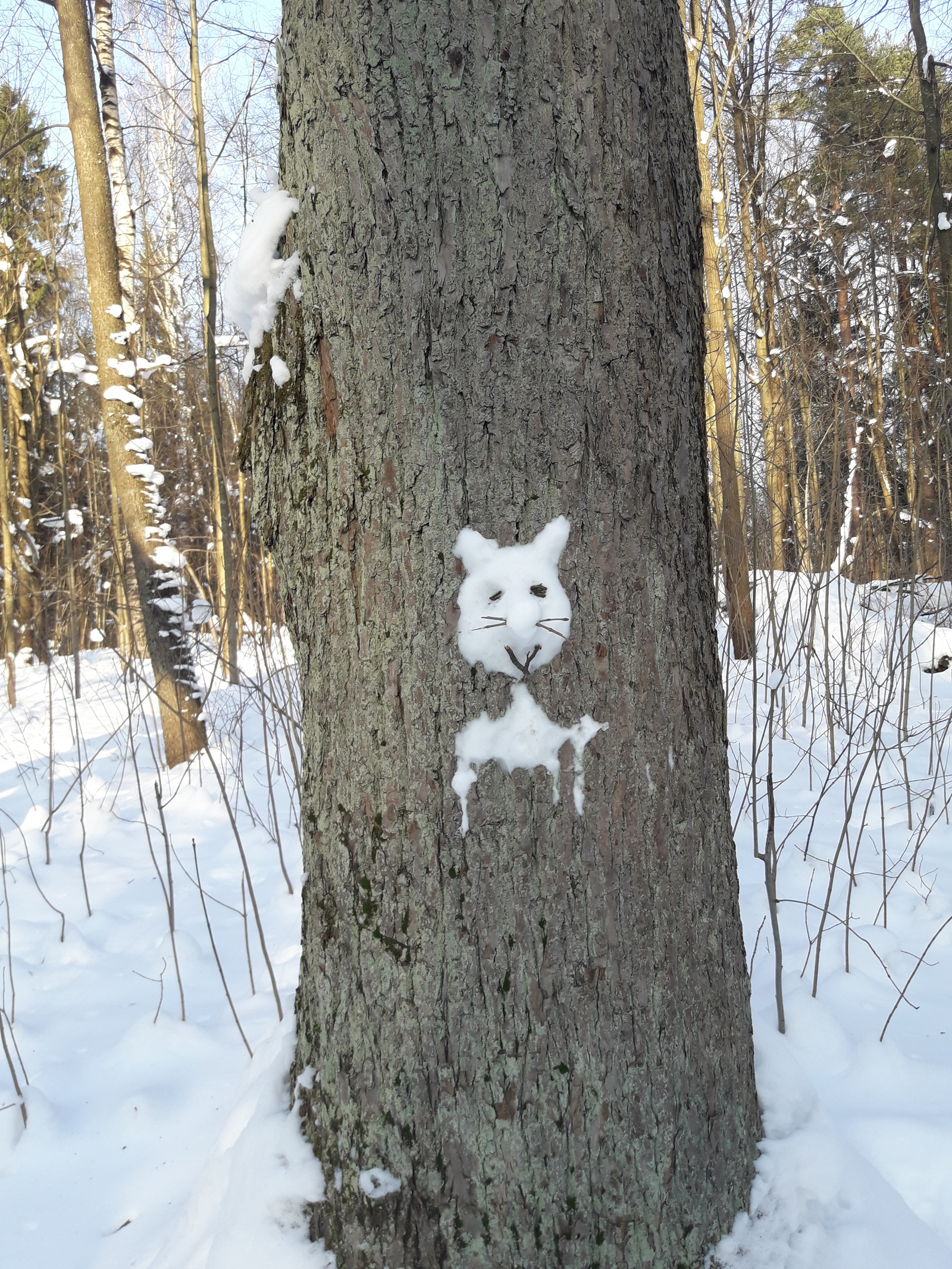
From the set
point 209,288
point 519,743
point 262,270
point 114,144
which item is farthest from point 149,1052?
point 209,288

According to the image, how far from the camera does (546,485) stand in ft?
2.94

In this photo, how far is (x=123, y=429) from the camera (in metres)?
4.29

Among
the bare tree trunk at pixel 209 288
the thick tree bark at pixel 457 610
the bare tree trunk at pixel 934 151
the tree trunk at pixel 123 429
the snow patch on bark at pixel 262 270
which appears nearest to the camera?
the thick tree bark at pixel 457 610

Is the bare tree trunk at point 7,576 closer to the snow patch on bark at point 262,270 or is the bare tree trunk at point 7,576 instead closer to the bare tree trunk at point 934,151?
the snow patch on bark at point 262,270

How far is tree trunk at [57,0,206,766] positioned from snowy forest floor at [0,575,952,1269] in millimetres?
1151

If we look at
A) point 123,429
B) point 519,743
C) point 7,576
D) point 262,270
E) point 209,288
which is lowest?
point 519,743

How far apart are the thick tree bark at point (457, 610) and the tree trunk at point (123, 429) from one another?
11.7 ft

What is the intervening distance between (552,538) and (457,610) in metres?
0.14

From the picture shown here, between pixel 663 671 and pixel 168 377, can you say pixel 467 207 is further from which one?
pixel 168 377

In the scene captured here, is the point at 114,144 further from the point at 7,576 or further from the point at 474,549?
the point at 474,549

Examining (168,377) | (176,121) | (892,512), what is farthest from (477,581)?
(176,121)

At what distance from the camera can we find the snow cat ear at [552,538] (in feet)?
2.95

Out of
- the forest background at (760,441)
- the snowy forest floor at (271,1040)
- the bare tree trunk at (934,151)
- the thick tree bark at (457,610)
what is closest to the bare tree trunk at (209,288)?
the forest background at (760,441)

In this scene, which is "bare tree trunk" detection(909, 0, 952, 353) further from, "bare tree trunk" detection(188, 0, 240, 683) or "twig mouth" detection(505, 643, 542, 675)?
"twig mouth" detection(505, 643, 542, 675)
